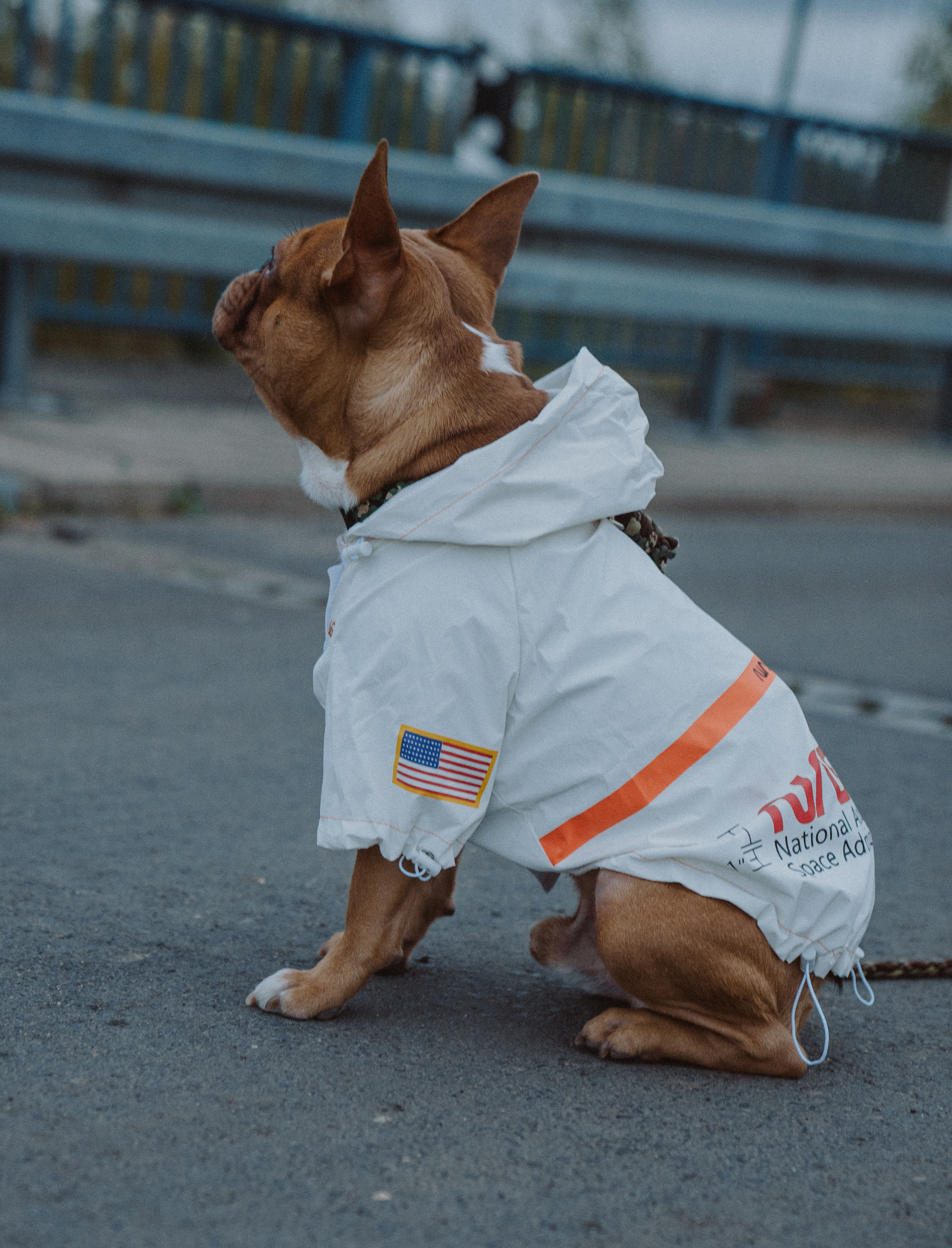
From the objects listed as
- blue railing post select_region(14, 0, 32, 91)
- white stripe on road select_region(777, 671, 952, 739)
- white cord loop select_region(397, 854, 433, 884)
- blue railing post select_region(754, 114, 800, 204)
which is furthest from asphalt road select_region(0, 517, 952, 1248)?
blue railing post select_region(754, 114, 800, 204)

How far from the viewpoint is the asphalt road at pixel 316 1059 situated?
2143 millimetres

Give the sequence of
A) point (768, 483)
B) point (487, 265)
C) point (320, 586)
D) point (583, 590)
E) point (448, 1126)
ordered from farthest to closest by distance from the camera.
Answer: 1. point (768, 483)
2. point (320, 586)
3. point (487, 265)
4. point (583, 590)
5. point (448, 1126)

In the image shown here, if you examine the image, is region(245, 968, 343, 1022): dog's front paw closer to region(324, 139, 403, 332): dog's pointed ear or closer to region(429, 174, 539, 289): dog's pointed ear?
region(324, 139, 403, 332): dog's pointed ear

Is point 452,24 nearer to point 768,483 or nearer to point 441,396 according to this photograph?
point 768,483

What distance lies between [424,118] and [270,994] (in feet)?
28.0

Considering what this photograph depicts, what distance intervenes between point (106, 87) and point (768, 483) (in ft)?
16.0

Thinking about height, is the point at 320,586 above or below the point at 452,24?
below

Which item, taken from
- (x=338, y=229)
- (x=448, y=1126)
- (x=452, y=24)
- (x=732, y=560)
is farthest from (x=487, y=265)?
(x=452, y=24)

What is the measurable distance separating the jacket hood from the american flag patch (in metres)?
0.35

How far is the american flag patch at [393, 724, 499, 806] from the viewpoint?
2.53 metres

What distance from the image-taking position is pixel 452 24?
21.2 metres

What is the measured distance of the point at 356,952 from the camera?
268 cm

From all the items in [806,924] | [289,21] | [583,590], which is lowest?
[806,924]

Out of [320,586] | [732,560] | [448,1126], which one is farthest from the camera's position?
[732,560]
